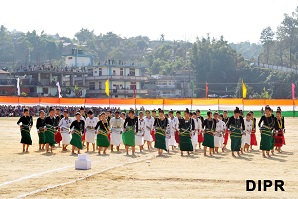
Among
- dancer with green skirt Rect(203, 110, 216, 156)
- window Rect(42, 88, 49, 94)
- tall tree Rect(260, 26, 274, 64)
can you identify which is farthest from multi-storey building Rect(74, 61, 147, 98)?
dancer with green skirt Rect(203, 110, 216, 156)

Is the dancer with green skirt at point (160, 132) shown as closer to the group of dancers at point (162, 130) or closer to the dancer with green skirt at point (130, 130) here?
the group of dancers at point (162, 130)

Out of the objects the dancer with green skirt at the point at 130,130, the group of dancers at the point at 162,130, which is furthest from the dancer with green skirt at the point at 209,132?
the dancer with green skirt at the point at 130,130

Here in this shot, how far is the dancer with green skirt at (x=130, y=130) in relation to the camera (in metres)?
25.1

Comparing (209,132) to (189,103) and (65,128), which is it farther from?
(189,103)

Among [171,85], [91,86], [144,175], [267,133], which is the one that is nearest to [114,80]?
[91,86]

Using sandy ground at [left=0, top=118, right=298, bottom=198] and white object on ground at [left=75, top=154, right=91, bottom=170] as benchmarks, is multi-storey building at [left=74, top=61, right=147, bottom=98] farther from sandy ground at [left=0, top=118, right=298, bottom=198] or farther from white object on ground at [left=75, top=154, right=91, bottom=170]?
white object on ground at [left=75, top=154, right=91, bottom=170]

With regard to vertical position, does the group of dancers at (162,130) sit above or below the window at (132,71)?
below

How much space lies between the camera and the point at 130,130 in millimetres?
25234

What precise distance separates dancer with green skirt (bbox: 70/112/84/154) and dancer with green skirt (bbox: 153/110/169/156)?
3056 millimetres

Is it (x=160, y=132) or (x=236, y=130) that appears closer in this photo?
(x=236, y=130)

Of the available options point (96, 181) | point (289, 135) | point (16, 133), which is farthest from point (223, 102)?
point (96, 181)

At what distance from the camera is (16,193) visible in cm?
1475

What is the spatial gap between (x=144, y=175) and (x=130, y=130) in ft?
23.8

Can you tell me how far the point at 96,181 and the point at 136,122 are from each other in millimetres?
8966
